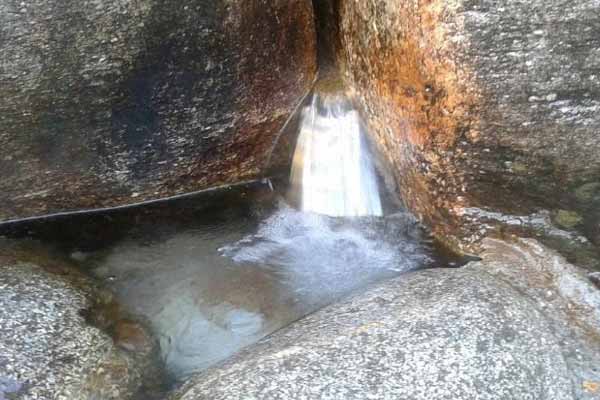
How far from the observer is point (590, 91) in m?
3.13

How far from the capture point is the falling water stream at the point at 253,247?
11.9ft

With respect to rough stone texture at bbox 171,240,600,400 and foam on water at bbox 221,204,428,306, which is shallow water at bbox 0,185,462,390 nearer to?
foam on water at bbox 221,204,428,306

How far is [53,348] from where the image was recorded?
3.01m

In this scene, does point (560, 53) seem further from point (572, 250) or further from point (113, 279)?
point (113, 279)

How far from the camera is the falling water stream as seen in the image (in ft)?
11.9

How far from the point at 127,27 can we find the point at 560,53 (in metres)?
1.90

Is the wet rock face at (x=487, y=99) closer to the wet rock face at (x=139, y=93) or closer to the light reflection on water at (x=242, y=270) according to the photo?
the light reflection on water at (x=242, y=270)

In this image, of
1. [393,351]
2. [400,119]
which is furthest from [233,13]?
[393,351]

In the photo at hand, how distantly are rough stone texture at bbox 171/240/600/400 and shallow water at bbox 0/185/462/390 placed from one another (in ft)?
1.40

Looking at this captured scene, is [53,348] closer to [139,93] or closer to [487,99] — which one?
[139,93]

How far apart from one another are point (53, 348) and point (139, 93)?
4.44 ft

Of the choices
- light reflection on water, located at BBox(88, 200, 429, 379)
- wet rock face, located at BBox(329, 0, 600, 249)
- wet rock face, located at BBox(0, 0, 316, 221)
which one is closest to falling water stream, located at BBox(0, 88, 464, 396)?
light reflection on water, located at BBox(88, 200, 429, 379)

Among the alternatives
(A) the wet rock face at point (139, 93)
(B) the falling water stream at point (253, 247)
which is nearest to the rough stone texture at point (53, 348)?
(B) the falling water stream at point (253, 247)

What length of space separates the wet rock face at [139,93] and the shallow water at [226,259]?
0.18 meters
